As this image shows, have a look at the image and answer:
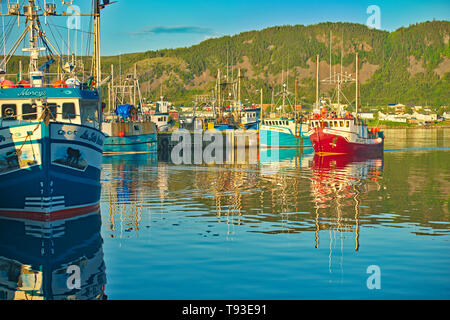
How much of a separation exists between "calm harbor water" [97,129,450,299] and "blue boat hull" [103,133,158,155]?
1406 inches

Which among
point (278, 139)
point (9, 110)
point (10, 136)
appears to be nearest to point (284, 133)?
point (278, 139)

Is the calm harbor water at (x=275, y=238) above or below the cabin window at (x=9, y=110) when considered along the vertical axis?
below

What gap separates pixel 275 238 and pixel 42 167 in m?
10.9

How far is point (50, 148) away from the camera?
26516mm

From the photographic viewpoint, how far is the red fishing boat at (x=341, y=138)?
7400cm

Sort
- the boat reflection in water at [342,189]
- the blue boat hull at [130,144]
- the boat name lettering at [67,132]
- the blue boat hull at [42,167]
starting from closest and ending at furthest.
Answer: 1. the boat reflection in water at [342,189]
2. the blue boat hull at [42,167]
3. the boat name lettering at [67,132]
4. the blue boat hull at [130,144]

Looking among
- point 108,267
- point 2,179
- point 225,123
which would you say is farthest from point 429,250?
point 225,123

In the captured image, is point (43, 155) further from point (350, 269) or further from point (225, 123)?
point (225, 123)

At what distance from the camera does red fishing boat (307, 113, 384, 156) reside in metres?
74.0

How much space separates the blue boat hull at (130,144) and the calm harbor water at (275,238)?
1406 inches

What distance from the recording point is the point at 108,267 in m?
18.5

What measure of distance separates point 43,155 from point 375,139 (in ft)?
189

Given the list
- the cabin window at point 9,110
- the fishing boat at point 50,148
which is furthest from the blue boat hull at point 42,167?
the cabin window at point 9,110

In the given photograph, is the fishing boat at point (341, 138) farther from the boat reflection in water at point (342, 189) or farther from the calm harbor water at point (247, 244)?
the calm harbor water at point (247, 244)
